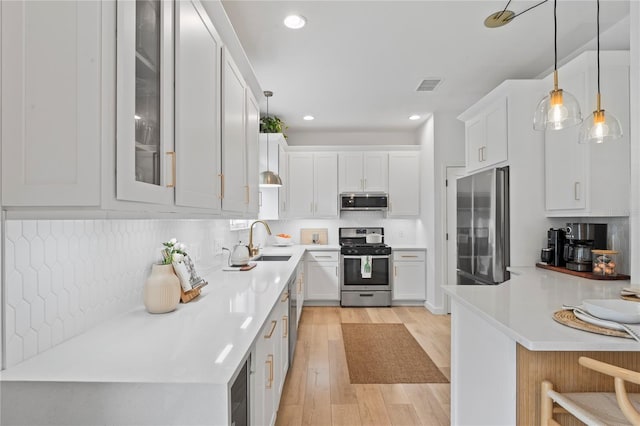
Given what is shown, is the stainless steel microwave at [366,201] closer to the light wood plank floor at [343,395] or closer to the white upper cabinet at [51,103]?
the light wood plank floor at [343,395]

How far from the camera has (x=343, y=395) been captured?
251cm

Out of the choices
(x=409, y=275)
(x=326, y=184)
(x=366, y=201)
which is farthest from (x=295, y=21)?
(x=409, y=275)

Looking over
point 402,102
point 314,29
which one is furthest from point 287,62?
point 402,102

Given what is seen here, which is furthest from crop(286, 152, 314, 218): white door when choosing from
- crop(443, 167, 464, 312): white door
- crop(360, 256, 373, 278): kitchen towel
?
crop(443, 167, 464, 312): white door

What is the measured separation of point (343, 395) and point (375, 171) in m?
3.41

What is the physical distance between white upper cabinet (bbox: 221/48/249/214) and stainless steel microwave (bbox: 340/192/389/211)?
291 cm

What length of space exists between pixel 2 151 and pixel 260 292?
1.39m

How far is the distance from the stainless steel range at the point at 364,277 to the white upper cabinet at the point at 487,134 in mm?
1795

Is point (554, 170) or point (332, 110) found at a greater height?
point (332, 110)

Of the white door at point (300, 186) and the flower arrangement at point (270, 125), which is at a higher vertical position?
the flower arrangement at point (270, 125)

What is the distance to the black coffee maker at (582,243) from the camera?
2574mm

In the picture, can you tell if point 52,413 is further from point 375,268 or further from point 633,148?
point 375,268

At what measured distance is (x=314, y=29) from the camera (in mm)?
2557

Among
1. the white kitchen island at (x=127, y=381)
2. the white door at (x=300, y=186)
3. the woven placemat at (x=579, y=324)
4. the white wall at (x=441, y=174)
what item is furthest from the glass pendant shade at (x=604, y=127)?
the white door at (x=300, y=186)
